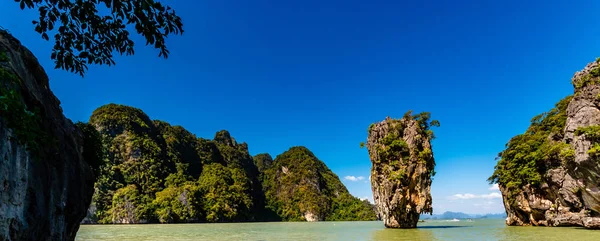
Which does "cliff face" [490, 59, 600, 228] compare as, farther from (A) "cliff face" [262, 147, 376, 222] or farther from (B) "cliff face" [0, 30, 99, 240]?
(A) "cliff face" [262, 147, 376, 222]

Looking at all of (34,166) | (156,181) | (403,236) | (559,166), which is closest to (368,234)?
(403,236)

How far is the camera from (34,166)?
23.6 ft

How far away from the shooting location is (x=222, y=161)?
112m

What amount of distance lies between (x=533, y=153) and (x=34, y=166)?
3535 centimetres

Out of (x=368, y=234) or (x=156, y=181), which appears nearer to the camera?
(x=368, y=234)

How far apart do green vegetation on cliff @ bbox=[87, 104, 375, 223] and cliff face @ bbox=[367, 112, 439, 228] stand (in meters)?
48.4

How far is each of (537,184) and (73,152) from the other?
3542cm

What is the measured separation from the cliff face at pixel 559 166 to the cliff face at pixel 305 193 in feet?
208

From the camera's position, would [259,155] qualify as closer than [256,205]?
No

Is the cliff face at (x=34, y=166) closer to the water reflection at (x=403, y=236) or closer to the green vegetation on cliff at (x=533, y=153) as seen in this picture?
the water reflection at (x=403, y=236)

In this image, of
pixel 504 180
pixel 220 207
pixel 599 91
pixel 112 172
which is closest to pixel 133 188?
pixel 112 172

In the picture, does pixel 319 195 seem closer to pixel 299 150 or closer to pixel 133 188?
pixel 299 150

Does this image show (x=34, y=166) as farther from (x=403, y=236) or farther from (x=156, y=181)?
(x=156, y=181)

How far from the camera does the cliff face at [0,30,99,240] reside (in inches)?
140
